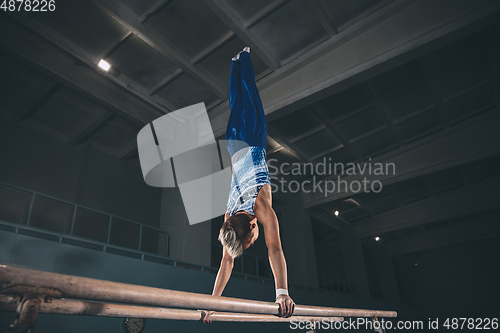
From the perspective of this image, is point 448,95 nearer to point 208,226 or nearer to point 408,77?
point 408,77

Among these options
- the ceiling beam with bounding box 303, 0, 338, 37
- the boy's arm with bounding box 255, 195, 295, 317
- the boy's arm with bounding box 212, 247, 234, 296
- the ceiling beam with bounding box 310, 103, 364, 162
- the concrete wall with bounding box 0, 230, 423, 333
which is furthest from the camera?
the ceiling beam with bounding box 310, 103, 364, 162

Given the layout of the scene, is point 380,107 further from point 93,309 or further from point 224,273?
point 93,309

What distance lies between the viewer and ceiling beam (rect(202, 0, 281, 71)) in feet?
15.6

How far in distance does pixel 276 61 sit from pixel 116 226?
5529 mm

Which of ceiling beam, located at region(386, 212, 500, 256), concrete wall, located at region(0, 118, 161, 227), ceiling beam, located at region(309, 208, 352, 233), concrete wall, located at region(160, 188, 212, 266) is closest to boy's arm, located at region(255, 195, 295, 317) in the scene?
concrete wall, located at region(160, 188, 212, 266)

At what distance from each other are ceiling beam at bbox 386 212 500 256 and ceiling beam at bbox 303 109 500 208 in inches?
318

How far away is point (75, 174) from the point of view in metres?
7.40

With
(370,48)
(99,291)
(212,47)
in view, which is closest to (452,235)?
(370,48)

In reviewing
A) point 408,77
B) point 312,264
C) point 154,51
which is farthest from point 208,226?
point 408,77

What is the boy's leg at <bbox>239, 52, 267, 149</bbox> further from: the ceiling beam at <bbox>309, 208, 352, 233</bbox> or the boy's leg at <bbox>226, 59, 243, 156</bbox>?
the ceiling beam at <bbox>309, 208, 352, 233</bbox>

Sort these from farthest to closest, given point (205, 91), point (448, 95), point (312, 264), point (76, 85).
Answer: point (312, 264) → point (448, 95) → point (205, 91) → point (76, 85)

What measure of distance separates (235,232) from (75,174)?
6758 millimetres

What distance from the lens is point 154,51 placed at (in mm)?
→ 5633

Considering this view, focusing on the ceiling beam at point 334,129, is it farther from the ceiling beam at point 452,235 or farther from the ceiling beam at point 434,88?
the ceiling beam at point 452,235
